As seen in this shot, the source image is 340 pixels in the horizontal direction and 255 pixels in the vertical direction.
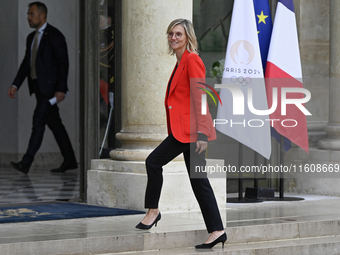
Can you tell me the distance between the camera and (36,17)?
440 inches

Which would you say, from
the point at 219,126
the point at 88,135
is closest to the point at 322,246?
the point at 219,126

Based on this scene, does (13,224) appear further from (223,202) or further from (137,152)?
(223,202)

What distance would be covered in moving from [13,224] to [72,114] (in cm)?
765

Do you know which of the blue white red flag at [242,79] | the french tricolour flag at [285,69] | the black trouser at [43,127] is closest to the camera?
the blue white red flag at [242,79]

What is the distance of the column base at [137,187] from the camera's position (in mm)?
6285

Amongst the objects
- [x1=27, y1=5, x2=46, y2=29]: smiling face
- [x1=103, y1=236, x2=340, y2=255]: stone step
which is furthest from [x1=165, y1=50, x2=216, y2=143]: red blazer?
[x1=27, y1=5, x2=46, y2=29]: smiling face

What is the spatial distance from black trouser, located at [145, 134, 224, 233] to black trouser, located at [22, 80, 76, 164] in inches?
227

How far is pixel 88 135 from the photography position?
718 cm

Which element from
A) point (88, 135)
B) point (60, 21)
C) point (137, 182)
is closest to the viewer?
point (137, 182)

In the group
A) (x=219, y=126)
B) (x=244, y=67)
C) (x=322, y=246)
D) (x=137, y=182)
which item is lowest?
(x=322, y=246)

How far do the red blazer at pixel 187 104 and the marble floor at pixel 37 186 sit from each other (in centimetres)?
274

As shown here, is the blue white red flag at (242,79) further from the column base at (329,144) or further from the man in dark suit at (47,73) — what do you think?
the man in dark suit at (47,73)

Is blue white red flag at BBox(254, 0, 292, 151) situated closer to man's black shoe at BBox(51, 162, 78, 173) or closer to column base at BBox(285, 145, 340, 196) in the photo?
column base at BBox(285, 145, 340, 196)

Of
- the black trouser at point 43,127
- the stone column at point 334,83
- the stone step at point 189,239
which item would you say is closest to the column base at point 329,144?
the stone column at point 334,83
